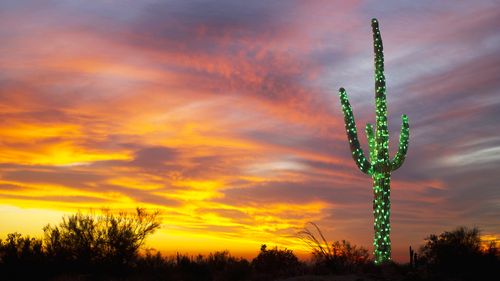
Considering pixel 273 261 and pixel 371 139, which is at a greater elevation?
pixel 371 139

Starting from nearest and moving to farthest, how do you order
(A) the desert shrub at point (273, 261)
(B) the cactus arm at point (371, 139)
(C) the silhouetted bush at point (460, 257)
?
(C) the silhouetted bush at point (460, 257)
(A) the desert shrub at point (273, 261)
(B) the cactus arm at point (371, 139)

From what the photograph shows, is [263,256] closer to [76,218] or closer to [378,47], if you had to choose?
[76,218]

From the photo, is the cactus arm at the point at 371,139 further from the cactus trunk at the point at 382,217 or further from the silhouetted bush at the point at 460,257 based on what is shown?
the silhouetted bush at the point at 460,257

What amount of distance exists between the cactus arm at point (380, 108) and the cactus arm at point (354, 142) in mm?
416

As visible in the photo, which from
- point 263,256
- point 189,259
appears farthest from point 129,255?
point 263,256

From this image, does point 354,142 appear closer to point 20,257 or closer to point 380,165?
point 380,165

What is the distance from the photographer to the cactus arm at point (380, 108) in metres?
24.5

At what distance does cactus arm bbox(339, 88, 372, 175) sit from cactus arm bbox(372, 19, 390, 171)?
1.36ft

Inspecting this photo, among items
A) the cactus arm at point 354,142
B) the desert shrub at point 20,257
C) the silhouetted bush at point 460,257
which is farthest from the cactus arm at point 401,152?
the desert shrub at point 20,257

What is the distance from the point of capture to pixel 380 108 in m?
25.0

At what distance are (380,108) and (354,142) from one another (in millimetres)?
1833

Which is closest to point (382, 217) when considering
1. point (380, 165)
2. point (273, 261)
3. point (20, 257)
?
point (380, 165)

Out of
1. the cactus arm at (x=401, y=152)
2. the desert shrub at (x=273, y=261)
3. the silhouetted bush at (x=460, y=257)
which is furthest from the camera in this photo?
the cactus arm at (x=401, y=152)

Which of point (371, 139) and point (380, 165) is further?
point (371, 139)
